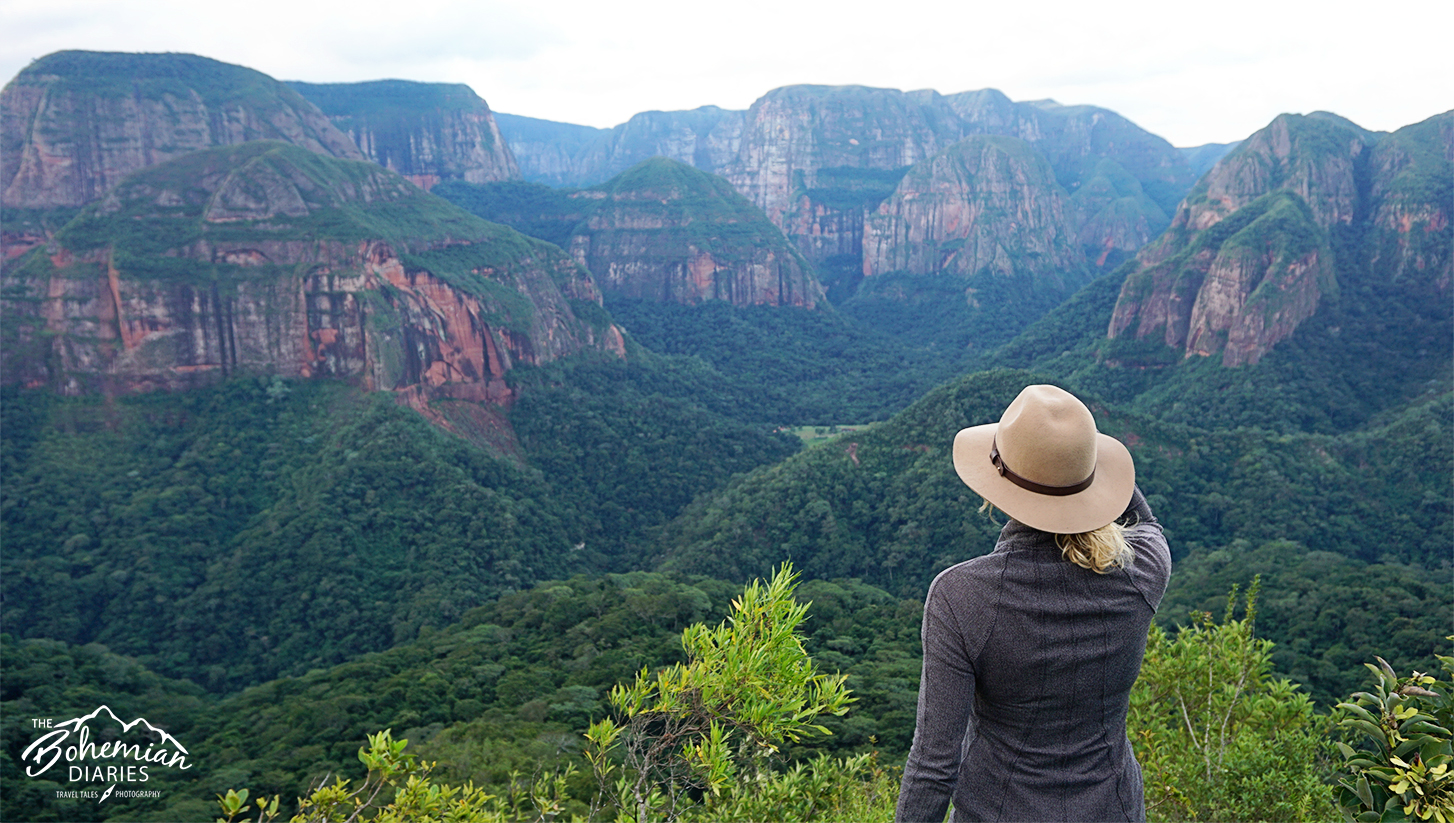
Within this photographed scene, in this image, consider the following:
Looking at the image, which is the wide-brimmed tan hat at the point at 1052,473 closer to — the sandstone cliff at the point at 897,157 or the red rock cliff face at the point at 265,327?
the red rock cliff face at the point at 265,327

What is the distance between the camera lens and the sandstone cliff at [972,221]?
13175 cm

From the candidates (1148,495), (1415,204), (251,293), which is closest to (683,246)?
(251,293)

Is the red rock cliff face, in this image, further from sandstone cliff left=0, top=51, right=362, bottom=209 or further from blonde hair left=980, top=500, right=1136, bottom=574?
blonde hair left=980, top=500, right=1136, bottom=574

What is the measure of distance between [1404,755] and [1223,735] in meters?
5.47

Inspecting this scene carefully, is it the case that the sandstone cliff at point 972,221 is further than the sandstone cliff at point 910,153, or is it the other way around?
the sandstone cliff at point 910,153

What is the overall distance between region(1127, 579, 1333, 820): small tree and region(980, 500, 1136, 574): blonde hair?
16.7ft

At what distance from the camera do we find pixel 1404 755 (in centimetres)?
298

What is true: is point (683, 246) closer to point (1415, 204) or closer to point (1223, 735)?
point (1415, 204)

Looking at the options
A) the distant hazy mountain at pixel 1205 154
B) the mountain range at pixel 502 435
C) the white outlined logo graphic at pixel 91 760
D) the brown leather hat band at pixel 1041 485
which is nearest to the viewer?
the brown leather hat band at pixel 1041 485

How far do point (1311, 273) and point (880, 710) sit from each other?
61.7 meters

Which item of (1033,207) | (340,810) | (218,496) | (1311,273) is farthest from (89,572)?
(1033,207)

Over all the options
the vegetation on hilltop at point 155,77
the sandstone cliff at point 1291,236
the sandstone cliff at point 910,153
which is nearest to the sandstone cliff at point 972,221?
the sandstone cliff at point 910,153

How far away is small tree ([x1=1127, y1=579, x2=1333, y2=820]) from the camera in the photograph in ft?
23.0

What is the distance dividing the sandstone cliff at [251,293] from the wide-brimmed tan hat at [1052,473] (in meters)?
50.1
